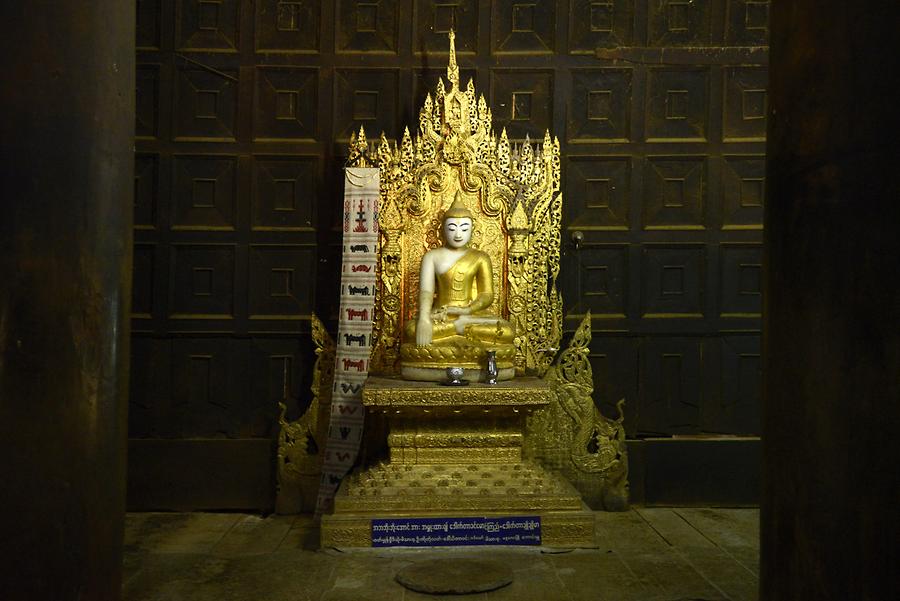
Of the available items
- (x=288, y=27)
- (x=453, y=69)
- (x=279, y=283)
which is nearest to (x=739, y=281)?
(x=453, y=69)

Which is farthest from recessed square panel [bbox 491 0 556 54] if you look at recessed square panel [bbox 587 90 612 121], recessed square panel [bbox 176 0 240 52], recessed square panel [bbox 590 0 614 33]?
recessed square panel [bbox 176 0 240 52]

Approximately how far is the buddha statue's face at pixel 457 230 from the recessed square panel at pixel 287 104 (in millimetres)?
1440

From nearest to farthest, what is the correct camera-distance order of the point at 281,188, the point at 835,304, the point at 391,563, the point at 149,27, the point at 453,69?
the point at 835,304 < the point at 391,563 < the point at 453,69 < the point at 149,27 < the point at 281,188

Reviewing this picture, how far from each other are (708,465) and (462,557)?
2.58 m

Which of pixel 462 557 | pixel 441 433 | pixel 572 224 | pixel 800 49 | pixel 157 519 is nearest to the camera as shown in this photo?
pixel 800 49

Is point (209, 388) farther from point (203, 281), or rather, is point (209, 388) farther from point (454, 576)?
point (454, 576)

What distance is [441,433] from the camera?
593 cm

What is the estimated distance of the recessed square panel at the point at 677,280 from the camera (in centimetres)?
700

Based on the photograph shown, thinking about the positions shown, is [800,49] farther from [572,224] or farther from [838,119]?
[572,224]

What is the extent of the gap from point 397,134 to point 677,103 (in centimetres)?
237

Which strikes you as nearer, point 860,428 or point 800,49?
point 860,428

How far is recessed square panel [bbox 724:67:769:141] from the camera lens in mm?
6949

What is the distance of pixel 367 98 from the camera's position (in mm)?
6918

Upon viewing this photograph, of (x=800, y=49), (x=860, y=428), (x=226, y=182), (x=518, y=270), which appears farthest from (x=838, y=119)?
(x=226, y=182)
